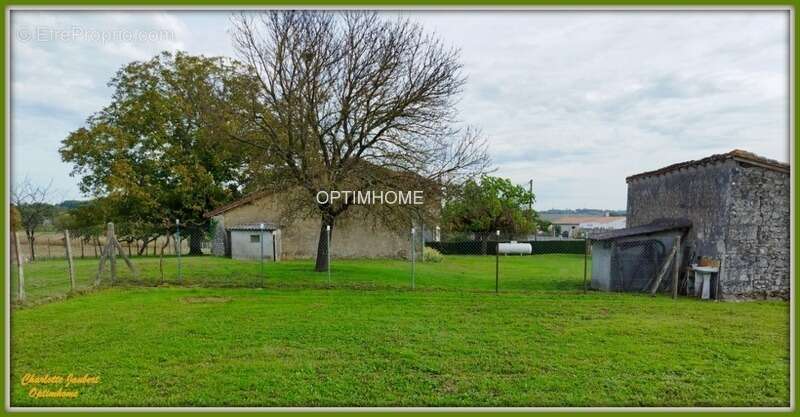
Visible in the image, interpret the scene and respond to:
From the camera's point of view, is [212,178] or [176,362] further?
[212,178]

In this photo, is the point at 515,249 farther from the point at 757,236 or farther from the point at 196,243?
the point at 757,236

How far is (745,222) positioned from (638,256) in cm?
254

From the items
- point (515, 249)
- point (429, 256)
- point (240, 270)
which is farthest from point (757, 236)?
point (515, 249)

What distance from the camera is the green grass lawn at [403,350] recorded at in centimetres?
497

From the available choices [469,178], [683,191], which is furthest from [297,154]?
[683,191]

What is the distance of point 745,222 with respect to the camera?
10.9 m

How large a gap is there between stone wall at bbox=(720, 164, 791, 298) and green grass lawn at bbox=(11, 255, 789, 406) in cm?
70

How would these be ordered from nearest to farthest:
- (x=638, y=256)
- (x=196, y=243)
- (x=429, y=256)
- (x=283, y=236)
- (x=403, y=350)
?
1. (x=403, y=350)
2. (x=638, y=256)
3. (x=283, y=236)
4. (x=429, y=256)
5. (x=196, y=243)

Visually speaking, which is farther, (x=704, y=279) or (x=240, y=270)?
(x=240, y=270)

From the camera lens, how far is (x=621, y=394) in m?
A: 4.97

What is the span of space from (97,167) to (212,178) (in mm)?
5819

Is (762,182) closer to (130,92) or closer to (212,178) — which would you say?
(212,178)

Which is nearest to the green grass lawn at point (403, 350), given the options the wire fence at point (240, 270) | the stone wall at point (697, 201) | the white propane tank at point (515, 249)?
the wire fence at point (240, 270)

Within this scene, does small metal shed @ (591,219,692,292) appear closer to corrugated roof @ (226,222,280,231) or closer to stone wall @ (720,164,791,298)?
stone wall @ (720,164,791,298)
